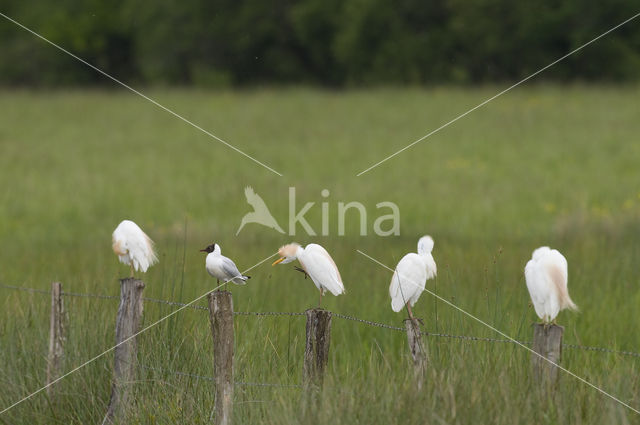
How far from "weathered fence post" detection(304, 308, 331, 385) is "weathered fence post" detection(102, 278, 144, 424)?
1.14 meters

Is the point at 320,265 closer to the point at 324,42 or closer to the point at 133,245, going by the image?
the point at 133,245

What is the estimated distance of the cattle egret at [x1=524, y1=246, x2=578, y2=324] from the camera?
4691 millimetres

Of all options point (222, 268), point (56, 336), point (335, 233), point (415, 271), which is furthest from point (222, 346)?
point (335, 233)

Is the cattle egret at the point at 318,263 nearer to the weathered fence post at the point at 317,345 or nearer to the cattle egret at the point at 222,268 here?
the weathered fence post at the point at 317,345

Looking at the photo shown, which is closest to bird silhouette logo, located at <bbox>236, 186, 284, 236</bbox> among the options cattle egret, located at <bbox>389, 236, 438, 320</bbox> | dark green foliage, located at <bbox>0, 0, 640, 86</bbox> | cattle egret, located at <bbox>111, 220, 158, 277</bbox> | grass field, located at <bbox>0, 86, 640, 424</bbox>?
grass field, located at <bbox>0, 86, 640, 424</bbox>

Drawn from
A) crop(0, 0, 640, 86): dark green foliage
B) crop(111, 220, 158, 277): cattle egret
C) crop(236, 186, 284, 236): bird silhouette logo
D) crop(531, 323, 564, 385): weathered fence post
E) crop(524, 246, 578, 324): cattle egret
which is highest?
crop(0, 0, 640, 86): dark green foliage

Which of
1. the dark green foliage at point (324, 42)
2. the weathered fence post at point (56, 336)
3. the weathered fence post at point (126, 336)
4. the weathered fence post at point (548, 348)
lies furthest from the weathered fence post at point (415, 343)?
the dark green foliage at point (324, 42)

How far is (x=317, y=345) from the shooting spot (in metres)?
5.07

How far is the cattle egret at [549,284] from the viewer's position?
4691 mm

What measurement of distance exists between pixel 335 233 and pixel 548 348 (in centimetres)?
949

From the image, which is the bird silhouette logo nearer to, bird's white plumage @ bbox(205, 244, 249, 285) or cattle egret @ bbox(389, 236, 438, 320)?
cattle egret @ bbox(389, 236, 438, 320)

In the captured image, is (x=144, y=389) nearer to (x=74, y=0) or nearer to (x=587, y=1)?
(x=587, y=1)

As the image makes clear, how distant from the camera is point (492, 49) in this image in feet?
116

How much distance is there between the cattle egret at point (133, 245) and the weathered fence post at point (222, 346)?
0.76 m
